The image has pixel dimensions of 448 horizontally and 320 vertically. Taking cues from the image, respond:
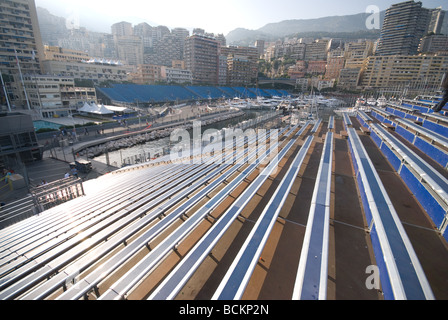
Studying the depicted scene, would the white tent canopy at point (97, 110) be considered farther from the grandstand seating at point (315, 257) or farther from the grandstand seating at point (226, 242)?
the grandstand seating at point (315, 257)

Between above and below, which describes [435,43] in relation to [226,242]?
above

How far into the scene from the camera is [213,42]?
88.8 metres

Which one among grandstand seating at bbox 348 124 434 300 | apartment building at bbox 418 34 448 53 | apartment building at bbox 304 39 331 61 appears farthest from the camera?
apartment building at bbox 304 39 331 61

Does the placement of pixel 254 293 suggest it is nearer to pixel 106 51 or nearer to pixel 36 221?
pixel 36 221

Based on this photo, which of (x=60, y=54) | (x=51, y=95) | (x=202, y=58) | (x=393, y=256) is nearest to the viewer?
(x=393, y=256)

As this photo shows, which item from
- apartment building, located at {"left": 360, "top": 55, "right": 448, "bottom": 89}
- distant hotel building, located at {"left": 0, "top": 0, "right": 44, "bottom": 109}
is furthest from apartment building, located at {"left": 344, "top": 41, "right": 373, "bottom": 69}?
distant hotel building, located at {"left": 0, "top": 0, "right": 44, "bottom": 109}

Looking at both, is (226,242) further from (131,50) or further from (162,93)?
(131,50)

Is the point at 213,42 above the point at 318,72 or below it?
above

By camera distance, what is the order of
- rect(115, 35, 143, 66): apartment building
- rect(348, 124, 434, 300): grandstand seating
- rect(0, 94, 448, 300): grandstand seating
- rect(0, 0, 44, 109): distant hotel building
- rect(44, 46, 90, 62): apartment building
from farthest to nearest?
rect(115, 35, 143, 66): apartment building < rect(44, 46, 90, 62): apartment building < rect(0, 0, 44, 109): distant hotel building < rect(0, 94, 448, 300): grandstand seating < rect(348, 124, 434, 300): grandstand seating

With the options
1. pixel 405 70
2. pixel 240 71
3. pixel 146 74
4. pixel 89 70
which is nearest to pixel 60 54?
pixel 89 70

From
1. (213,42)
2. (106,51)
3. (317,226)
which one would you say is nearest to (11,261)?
(317,226)

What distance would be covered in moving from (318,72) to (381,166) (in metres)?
128

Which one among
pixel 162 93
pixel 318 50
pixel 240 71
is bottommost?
pixel 162 93

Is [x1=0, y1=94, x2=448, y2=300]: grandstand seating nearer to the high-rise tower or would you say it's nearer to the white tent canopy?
the white tent canopy
